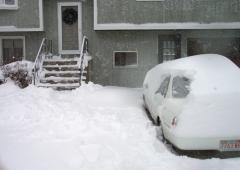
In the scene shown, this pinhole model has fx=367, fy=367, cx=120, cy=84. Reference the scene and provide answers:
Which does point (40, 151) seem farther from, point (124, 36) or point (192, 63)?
point (124, 36)

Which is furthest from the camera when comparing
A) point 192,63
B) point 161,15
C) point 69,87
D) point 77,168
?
point 161,15

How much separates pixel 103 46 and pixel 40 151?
36.0 feet

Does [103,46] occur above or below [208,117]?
above

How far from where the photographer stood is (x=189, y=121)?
7.14 meters

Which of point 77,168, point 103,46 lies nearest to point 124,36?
point 103,46

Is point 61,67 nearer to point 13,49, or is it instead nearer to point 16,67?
point 16,67

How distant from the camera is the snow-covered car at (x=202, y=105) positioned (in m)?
7.02

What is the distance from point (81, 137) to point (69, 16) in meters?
11.0

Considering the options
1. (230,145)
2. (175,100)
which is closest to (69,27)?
(175,100)

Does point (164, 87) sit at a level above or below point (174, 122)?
above

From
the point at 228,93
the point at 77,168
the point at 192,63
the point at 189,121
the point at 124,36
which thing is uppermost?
the point at 124,36

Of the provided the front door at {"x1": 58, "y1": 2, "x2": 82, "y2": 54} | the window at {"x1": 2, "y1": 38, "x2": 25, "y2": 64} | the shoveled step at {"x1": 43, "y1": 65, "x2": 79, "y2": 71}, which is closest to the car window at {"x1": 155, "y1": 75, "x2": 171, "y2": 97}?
the shoveled step at {"x1": 43, "y1": 65, "x2": 79, "y2": 71}

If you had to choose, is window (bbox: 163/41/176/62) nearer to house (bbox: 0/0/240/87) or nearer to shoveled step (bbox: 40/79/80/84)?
house (bbox: 0/0/240/87)

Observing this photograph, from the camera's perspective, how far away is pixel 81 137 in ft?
26.9
